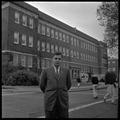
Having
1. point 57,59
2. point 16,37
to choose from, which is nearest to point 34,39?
point 16,37

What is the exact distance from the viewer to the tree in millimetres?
19734

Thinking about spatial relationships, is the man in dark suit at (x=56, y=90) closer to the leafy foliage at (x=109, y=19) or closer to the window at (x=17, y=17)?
the leafy foliage at (x=109, y=19)

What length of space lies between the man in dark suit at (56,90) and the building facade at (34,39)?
20189 millimetres

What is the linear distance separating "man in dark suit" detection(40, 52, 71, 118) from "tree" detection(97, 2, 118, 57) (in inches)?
596

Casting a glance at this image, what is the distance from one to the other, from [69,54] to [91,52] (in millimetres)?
18799

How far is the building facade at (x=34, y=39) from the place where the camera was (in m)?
38.3

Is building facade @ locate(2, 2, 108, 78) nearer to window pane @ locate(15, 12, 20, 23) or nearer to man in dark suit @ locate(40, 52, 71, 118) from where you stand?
window pane @ locate(15, 12, 20, 23)

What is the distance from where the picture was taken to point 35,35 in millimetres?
44906

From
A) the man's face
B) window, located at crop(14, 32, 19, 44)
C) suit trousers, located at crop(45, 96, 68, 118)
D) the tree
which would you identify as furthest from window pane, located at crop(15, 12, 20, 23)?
suit trousers, located at crop(45, 96, 68, 118)

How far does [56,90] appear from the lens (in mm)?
4766

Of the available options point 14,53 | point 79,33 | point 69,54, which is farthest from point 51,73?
point 79,33

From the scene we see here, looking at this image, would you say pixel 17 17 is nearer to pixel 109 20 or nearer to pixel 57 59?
pixel 109 20

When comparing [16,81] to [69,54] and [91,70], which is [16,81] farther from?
[91,70]

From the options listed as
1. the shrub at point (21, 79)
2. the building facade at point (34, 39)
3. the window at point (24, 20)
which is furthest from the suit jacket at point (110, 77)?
the window at point (24, 20)
